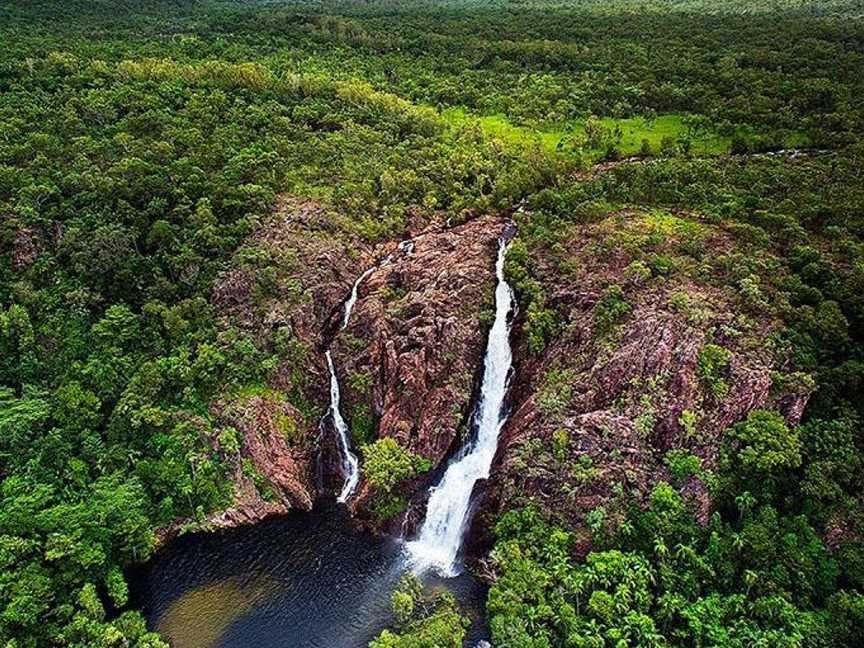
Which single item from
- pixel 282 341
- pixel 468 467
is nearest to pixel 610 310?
pixel 468 467

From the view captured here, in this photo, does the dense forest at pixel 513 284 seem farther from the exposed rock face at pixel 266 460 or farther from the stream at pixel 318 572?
the stream at pixel 318 572

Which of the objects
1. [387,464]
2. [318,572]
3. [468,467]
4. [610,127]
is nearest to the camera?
[318,572]

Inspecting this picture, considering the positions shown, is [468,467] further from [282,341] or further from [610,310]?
[282,341]

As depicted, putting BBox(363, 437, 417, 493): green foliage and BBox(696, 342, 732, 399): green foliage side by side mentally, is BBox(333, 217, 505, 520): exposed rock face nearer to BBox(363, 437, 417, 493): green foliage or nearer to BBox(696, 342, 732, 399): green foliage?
BBox(363, 437, 417, 493): green foliage

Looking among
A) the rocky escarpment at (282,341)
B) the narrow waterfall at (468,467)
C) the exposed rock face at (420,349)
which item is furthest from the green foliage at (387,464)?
the rocky escarpment at (282,341)

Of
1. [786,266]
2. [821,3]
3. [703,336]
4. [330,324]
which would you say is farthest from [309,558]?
[821,3]

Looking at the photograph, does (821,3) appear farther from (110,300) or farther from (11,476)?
(11,476)
